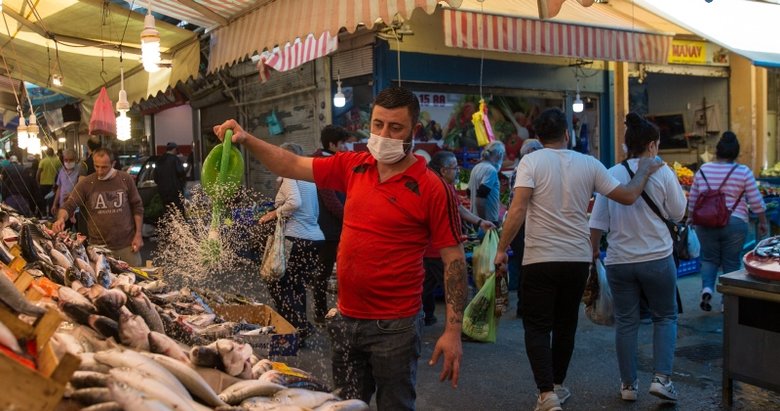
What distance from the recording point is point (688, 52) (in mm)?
14359

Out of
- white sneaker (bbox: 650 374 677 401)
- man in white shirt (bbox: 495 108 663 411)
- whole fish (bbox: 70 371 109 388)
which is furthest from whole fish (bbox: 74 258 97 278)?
white sneaker (bbox: 650 374 677 401)

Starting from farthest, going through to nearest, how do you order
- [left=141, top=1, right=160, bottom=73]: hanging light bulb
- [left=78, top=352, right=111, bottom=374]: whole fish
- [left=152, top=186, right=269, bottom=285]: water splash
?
[left=141, top=1, right=160, bottom=73]: hanging light bulb
[left=152, top=186, right=269, bottom=285]: water splash
[left=78, top=352, right=111, bottom=374]: whole fish

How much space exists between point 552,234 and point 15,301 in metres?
3.25

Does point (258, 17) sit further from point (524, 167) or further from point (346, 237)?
point (346, 237)

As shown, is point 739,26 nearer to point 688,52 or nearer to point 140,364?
point 688,52

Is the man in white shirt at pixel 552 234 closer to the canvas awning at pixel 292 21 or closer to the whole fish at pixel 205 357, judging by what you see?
the canvas awning at pixel 292 21

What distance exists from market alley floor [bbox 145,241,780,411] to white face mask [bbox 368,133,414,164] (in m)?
2.14

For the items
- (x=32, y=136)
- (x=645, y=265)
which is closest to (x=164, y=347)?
(x=645, y=265)

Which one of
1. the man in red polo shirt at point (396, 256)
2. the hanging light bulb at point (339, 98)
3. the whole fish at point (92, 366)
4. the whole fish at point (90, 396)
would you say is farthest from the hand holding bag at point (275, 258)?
the hanging light bulb at point (339, 98)

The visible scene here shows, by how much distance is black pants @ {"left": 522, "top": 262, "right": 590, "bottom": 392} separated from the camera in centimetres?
436

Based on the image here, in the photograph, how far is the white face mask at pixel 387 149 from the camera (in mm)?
3100

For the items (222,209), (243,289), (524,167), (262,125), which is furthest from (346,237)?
(262,125)

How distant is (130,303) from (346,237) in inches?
39.7

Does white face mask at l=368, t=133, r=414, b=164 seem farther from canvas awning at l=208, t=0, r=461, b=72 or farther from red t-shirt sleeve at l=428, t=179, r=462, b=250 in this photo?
canvas awning at l=208, t=0, r=461, b=72
